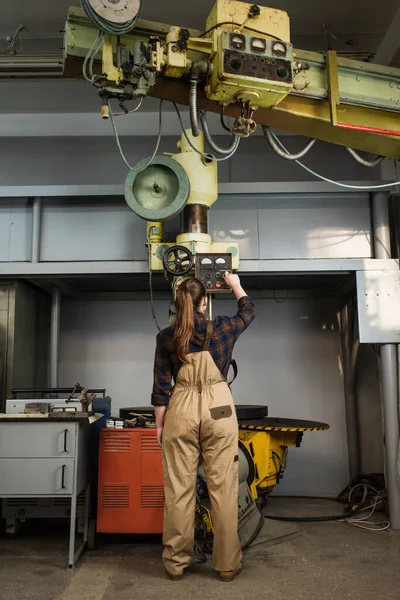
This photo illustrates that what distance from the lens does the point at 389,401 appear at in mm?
3434

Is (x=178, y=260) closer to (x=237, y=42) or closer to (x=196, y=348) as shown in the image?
(x=196, y=348)

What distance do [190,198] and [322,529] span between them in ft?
7.69

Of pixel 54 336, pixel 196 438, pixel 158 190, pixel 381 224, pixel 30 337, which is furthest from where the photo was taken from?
pixel 54 336

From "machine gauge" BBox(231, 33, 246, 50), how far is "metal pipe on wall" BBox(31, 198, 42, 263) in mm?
2043

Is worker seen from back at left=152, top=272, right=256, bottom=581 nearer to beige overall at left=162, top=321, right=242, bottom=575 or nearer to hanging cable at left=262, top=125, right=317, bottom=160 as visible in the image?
beige overall at left=162, top=321, right=242, bottom=575

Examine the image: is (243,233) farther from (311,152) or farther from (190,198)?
(311,152)

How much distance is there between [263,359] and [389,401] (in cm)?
139

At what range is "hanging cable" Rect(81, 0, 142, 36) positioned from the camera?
2.03m

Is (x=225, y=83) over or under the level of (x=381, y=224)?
over

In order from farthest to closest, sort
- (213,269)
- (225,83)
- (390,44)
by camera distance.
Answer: (390,44) → (213,269) → (225,83)

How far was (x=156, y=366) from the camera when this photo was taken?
252 cm

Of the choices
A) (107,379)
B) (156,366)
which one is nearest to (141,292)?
(107,379)

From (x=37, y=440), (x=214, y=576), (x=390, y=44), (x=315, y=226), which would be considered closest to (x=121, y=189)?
(x=315, y=226)

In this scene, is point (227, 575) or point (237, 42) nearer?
point (237, 42)
